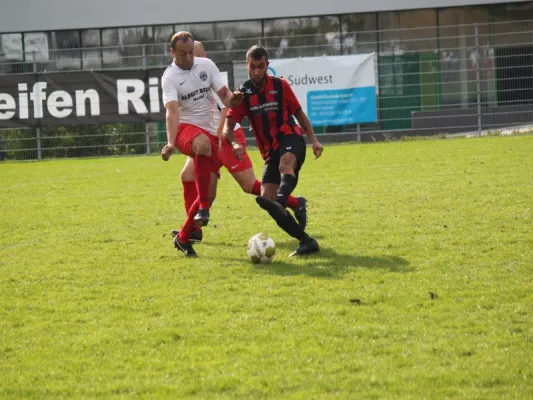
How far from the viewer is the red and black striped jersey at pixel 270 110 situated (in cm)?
820

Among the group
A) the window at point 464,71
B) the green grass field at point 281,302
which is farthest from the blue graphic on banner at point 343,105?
the green grass field at point 281,302

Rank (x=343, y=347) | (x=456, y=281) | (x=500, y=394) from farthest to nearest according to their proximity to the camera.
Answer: (x=456, y=281) < (x=343, y=347) < (x=500, y=394)

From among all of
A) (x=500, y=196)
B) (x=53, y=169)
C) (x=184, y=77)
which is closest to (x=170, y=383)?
(x=184, y=77)

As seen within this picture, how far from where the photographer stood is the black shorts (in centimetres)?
821

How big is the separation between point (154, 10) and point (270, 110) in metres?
21.7

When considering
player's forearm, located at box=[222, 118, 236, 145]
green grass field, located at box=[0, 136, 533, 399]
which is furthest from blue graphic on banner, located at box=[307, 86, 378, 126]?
player's forearm, located at box=[222, 118, 236, 145]

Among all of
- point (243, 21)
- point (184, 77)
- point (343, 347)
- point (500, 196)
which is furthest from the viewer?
point (243, 21)

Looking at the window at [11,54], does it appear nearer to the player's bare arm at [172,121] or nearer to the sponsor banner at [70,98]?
the sponsor banner at [70,98]

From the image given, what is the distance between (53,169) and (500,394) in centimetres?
1772

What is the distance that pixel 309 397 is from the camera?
13.6 ft

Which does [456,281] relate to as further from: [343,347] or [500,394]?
[500,394]

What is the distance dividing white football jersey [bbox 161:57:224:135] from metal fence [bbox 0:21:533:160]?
49.6 ft

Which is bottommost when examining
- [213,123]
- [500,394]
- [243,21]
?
[500,394]

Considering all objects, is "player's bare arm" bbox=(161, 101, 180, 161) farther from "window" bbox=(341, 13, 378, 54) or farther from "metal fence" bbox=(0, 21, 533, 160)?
"window" bbox=(341, 13, 378, 54)
